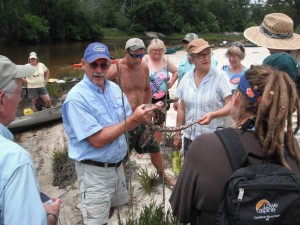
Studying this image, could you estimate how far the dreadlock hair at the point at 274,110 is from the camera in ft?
4.95

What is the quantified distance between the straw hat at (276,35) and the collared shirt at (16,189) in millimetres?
2270

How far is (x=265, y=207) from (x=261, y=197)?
5 centimetres

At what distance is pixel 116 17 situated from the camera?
62.4 m

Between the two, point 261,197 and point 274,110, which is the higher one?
point 274,110

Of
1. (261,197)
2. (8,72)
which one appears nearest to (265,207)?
(261,197)

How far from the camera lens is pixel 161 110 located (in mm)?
2365

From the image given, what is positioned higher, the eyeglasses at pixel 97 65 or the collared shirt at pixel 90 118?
the eyeglasses at pixel 97 65

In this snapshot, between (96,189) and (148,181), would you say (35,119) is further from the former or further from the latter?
(96,189)

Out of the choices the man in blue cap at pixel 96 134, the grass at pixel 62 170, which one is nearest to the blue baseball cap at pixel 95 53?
the man in blue cap at pixel 96 134

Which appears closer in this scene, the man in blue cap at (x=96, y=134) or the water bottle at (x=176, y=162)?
the man in blue cap at (x=96, y=134)

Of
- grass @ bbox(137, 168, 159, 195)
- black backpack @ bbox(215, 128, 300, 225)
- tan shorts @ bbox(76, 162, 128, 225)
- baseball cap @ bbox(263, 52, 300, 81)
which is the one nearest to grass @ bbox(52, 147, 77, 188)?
grass @ bbox(137, 168, 159, 195)

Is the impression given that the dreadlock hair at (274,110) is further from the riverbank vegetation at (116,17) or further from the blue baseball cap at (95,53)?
the riverbank vegetation at (116,17)

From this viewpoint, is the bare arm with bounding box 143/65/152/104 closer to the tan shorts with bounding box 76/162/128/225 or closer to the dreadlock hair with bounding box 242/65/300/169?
the tan shorts with bounding box 76/162/128/225

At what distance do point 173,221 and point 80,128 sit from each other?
917mm
